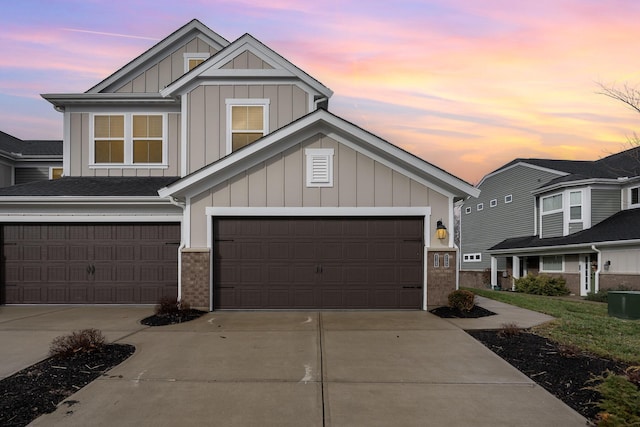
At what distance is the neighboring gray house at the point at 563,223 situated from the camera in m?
19.6

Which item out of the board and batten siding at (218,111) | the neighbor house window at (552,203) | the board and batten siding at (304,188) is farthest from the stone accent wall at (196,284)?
the neighbor house window at (552,203)


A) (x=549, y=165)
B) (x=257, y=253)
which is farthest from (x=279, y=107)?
(x=549, y=165)

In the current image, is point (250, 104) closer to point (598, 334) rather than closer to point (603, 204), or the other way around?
point (598, 334)

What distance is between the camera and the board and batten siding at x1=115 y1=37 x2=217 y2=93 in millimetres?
14742

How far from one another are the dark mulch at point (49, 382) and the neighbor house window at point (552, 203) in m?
24.1

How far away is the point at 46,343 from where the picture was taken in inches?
301

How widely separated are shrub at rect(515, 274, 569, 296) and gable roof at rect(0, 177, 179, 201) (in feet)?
62.6

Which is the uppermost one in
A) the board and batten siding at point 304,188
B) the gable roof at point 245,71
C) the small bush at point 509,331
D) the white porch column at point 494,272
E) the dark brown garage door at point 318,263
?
the gable roof at point 245,71

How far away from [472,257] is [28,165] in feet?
99.5

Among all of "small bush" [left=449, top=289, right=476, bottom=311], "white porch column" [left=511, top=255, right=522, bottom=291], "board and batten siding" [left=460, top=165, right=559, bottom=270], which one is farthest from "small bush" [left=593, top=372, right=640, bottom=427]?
"white porch column" [left=511, top=255, right=522, bottom=291]

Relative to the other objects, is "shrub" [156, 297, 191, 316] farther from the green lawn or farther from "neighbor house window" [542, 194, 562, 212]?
"neighbor house window" [542, 194, 562, 212]

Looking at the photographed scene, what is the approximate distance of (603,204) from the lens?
22406mm

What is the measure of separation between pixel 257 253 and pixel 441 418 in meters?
7.12

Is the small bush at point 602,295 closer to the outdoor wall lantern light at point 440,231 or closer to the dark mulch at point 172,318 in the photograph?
the outdoor wall lantern light at point 440,231
